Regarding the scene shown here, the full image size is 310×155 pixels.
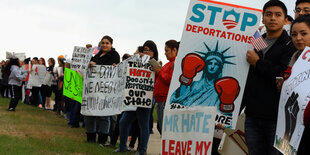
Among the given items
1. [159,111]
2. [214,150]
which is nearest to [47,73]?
[159,111]

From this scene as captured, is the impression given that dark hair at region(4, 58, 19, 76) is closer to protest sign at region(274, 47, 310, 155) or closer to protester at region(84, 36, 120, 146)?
protester at region(84, 36, 120, 146)

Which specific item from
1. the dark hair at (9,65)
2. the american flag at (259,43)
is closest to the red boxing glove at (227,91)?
the american flag at (259,43)

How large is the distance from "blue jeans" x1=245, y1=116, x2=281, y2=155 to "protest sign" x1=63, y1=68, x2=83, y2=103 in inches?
248

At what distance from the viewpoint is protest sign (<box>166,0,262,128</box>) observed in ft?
16.8

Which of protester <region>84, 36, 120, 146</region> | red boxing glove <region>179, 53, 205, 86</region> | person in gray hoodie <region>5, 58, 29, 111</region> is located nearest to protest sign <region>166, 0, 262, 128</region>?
red boxing glove <region>179, 53, 205, 86</region>

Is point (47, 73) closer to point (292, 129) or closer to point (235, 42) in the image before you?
point (235, 42)

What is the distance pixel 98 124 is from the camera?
9.54 m

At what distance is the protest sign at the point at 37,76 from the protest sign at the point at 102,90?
1148 centimetres

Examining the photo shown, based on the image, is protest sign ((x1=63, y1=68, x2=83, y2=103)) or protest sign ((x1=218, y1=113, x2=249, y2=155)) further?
protest sign ((x1=63, y1=68, x2=83, y2=103))

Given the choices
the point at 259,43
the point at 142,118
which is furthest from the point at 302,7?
the point at 142,118

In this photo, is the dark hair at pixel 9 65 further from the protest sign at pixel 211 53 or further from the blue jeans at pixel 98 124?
the protest sign at pixel 211 53

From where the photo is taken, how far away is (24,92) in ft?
79.2

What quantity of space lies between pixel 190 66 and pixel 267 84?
2.93 ft

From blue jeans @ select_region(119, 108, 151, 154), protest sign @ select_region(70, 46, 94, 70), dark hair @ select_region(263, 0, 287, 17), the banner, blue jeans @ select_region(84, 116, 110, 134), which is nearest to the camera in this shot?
dark hair @ select_region(263, 0, 287, 17)
